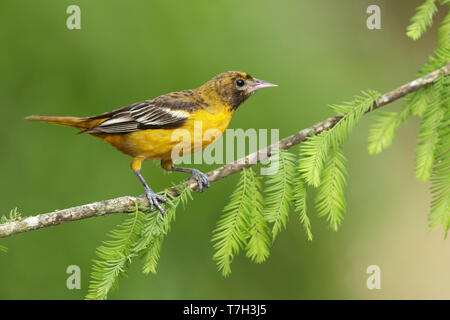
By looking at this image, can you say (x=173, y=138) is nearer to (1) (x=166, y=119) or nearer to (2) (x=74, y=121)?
(1) (x=166, y=119)

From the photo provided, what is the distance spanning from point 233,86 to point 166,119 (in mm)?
680

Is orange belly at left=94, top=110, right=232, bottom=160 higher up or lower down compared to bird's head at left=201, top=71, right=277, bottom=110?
lower down

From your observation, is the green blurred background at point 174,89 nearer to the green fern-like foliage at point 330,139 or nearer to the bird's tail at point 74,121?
the bird's tail at point 74,121

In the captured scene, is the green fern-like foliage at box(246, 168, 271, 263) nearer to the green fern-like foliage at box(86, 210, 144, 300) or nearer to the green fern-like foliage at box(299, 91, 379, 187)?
the green fern-like foliage at box(299, 91, 379, 187)

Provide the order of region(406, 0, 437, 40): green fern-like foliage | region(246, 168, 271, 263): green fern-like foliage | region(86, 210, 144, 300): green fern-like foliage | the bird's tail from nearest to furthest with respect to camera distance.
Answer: region(86, 210, 144, 300): green fern-like foliage, region(246, 168, 271, 263): green fern-like foliage, region(406, 0, 437, 40): green fern-like foliage, the bird's tail

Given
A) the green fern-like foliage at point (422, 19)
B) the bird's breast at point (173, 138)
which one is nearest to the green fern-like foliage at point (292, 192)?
the green fern-like foliage at point (422, 19)

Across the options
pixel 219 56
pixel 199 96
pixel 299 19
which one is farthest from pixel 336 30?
pixel 199 96

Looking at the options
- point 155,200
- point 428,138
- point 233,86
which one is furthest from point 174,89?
point 428,138

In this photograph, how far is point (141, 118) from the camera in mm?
4125

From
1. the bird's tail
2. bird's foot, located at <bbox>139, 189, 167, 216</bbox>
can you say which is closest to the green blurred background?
the bird's tail

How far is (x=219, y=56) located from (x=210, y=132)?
47.5 inches

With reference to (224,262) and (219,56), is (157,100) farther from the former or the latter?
(224,262)

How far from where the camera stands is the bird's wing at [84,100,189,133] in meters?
Result: 4.04

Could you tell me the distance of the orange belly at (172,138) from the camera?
13.0ft
